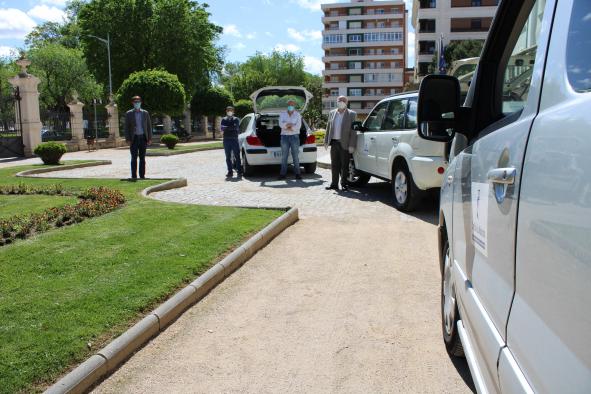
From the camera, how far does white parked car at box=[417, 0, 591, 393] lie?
1.30 meters

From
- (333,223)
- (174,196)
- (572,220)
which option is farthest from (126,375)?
(174,196)

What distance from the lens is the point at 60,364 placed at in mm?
3348

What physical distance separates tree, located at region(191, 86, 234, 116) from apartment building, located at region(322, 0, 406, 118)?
54.0 metres

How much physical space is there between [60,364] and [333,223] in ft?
17.9

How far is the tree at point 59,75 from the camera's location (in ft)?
186

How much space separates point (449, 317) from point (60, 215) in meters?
6.09

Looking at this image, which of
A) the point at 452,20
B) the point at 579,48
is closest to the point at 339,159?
the point at 579,48

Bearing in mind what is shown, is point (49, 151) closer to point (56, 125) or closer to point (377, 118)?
point (377, 118)

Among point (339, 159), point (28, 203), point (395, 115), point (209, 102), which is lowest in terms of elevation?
point (28, 203)

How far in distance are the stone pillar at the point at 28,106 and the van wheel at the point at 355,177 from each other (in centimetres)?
1983

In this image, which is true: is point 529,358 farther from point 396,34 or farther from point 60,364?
point 396,34

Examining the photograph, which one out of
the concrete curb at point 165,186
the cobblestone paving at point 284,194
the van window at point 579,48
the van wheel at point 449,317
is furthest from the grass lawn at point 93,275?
the van window at point 579,48

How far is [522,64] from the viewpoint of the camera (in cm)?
228

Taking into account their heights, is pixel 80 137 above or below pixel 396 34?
below
